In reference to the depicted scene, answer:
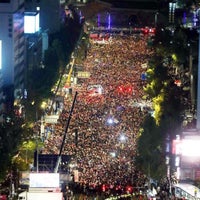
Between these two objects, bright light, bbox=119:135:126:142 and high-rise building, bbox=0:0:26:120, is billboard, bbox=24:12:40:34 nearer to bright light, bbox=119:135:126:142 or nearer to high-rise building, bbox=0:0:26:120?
high-rise building, bbox=0:0:26:120

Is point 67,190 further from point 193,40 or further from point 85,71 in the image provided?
point 85,71

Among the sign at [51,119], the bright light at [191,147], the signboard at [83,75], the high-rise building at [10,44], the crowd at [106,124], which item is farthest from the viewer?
the signboard at [83,75]

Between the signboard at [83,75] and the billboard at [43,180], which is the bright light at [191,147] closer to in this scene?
the billboard at [43,180]

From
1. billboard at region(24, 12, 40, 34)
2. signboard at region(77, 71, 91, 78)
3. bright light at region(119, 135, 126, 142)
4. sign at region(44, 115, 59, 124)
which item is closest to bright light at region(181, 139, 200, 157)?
bright light at region(119, 135, 126, 142)

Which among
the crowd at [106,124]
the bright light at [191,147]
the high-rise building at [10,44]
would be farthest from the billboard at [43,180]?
the high-rise building at [10,44]

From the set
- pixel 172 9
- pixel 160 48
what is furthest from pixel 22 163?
pixel 172 9
